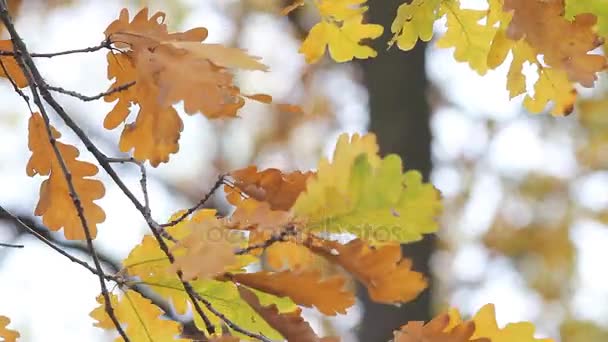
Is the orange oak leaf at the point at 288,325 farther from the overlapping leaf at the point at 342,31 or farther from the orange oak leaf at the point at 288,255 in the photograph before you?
the overlapping leaf at the point at 342,31

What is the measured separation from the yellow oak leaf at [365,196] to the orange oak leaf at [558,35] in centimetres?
21

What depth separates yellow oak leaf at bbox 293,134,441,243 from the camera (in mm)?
532

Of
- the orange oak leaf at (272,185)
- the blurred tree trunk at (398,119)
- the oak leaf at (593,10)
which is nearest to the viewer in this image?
the orange oak leaf at (272,185)

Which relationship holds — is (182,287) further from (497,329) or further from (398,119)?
(398,119)

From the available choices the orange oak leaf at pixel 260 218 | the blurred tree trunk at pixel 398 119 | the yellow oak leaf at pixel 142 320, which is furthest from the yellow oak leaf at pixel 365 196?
the blurred tree trunk at pixel 398 119

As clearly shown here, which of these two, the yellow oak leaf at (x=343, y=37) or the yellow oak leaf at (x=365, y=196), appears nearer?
the yellow oak leaf at (x=365, y=196)

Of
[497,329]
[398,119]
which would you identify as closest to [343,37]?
[497,329]

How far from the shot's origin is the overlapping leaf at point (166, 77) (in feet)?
1.86

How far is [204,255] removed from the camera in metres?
0.54

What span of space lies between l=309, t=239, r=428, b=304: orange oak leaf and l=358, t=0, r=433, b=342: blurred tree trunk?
1319 millimetres

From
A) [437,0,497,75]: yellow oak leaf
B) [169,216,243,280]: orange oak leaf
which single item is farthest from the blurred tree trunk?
[169,216,243,280]: orange oak leaf

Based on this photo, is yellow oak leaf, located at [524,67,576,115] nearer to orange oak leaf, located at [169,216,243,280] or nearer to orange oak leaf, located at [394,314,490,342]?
orange oak leaf, located at [394,314,490,342]

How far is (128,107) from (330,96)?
292 centimetres

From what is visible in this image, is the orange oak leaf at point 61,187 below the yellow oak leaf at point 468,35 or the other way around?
below
